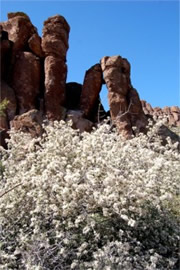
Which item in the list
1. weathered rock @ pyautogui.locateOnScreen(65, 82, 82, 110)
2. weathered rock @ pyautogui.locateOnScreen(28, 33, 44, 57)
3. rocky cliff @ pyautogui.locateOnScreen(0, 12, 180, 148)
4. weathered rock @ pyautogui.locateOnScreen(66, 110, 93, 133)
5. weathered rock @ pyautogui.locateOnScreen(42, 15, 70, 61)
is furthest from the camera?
weathered rock @ pyautogui.locateOnScreen(65, 82, 82, 110)

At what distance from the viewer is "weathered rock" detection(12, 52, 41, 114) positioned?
53.6ft

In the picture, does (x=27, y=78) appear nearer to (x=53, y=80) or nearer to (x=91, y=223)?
(x=53, y=80)

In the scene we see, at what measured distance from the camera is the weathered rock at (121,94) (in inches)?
647

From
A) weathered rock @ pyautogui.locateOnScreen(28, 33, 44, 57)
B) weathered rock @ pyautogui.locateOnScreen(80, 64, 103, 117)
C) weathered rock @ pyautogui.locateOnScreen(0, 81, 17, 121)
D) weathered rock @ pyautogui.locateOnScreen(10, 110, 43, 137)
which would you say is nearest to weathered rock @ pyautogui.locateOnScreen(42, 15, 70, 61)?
weathered rock @ pyautogui.locateOnScreen(28, 33, 44, 57)

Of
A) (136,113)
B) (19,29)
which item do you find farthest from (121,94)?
(19,29)

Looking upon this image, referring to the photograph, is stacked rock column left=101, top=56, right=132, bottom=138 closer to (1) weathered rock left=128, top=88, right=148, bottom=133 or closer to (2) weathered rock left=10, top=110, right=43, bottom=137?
(1) weathered rock left=128, top=88, right=148, bottom=133

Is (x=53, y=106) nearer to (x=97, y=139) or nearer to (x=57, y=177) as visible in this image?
(x=97, y=139)

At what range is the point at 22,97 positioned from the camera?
16.2 m

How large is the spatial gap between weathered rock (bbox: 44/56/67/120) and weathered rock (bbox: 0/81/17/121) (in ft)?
6.42

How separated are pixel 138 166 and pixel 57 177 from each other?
1475mm

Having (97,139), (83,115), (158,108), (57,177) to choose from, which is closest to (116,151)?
(97,139)

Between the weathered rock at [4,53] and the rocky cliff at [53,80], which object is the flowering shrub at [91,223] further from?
the weathered rock at [4,53]

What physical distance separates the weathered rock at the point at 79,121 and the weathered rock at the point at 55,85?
61 centimetres

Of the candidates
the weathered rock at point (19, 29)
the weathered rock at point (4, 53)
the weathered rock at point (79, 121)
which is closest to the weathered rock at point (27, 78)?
the weathered rock at point (4, 53)
